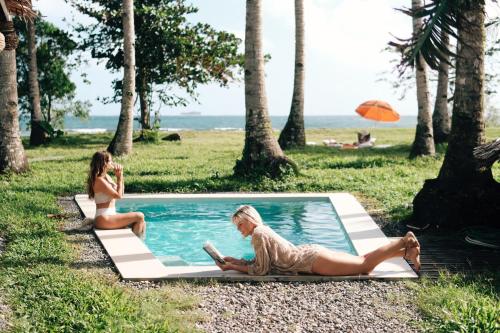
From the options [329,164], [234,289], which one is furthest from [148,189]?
[234,289]

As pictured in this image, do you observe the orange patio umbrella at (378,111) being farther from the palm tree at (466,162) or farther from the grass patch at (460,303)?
the grass patch at (460,303)

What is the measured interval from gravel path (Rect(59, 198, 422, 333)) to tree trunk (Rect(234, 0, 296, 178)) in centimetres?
804

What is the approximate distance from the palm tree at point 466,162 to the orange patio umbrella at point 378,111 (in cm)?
1818

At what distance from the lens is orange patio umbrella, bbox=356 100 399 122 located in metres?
28.4

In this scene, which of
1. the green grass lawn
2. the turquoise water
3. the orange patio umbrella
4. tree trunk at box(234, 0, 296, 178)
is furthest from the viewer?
the orange patio umbrella

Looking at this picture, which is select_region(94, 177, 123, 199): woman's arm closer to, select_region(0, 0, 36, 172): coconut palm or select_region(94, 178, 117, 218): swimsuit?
select_region(94, 178, 117, 218): swimsuit

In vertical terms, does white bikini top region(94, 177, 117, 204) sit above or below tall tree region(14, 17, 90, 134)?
below

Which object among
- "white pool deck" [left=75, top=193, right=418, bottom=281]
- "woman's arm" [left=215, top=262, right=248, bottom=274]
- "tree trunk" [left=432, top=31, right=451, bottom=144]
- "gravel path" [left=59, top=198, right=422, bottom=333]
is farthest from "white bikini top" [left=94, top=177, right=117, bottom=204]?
"tree trunk" [left=432, top=31, right=451, bottom=144]

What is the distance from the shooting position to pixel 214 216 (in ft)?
41.1

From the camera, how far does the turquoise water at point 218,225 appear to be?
10.4 m

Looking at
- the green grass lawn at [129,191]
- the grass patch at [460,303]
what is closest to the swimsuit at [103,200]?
the green grass lawn at [129,191]

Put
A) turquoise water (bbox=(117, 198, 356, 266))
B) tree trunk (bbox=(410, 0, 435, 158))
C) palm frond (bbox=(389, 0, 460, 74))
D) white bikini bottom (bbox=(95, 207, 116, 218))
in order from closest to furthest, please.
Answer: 1. palm frond (bbox=(389, 0, 460, 74))
2. white bikini bottom (bbox=(95, 207, 116, 218))
3. turquoise water (bbox=(117, 198, 356, 266))
4. tree trunk (bbox=(410, 0, 435, 158))

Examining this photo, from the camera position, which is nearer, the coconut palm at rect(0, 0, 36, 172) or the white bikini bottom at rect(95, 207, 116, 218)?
the white bikini bottom at rect(95, 207, 116, 218)

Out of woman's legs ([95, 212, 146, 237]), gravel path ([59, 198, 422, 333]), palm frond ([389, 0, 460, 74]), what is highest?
palm frond ([389, 0, 460, 74])
